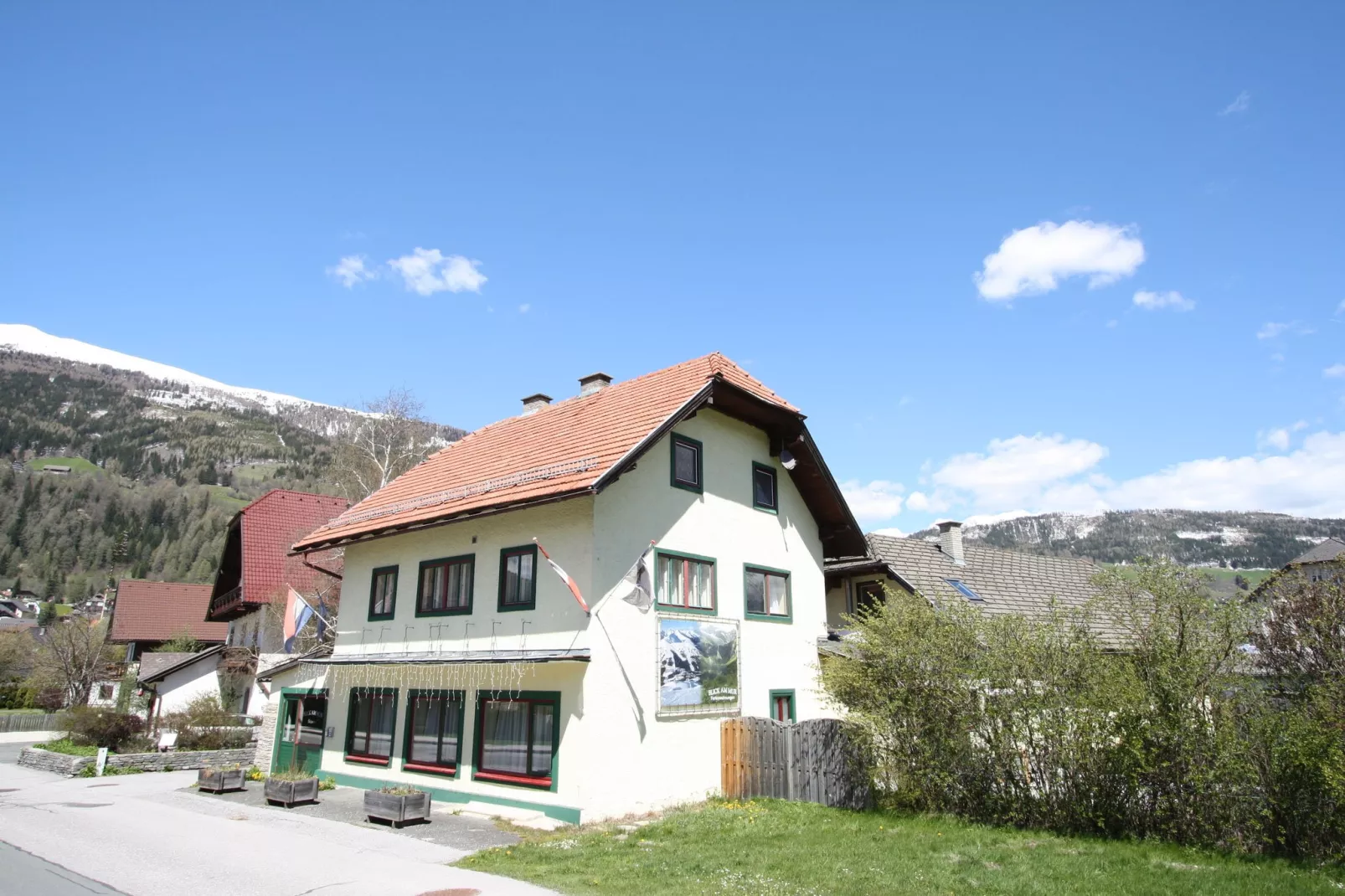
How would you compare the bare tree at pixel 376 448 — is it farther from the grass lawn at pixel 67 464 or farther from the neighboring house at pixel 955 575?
the grass lawn at pixel 67 464

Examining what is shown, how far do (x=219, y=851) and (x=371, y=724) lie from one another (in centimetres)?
686

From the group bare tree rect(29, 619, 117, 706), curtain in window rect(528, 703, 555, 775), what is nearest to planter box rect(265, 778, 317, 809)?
curtain in window rect(528, 703, 555, 775)

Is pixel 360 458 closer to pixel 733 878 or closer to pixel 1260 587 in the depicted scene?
pixel 733 878

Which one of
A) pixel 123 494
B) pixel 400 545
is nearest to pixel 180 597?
pixel 400 545

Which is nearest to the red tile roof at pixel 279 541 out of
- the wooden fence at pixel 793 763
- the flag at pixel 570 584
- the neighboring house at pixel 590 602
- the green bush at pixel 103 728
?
the green bush at pixel 103 728

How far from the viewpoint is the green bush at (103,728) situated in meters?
25.1

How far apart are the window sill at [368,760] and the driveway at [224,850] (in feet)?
7.74

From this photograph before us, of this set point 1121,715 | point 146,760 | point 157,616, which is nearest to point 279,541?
point 146,760

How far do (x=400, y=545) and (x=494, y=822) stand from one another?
24.1 ft

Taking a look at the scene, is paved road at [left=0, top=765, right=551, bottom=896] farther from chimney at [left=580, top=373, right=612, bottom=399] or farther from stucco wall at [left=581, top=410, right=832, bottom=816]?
chimney at [left=580, top=373, right=612, bottom=399]

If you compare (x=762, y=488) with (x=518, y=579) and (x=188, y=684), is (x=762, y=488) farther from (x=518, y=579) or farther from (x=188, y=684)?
(x=188, y=684)

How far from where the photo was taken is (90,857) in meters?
11.7

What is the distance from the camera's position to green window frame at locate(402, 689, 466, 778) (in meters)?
16.5

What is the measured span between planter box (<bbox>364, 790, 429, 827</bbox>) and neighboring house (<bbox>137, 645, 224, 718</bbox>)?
23564mm
